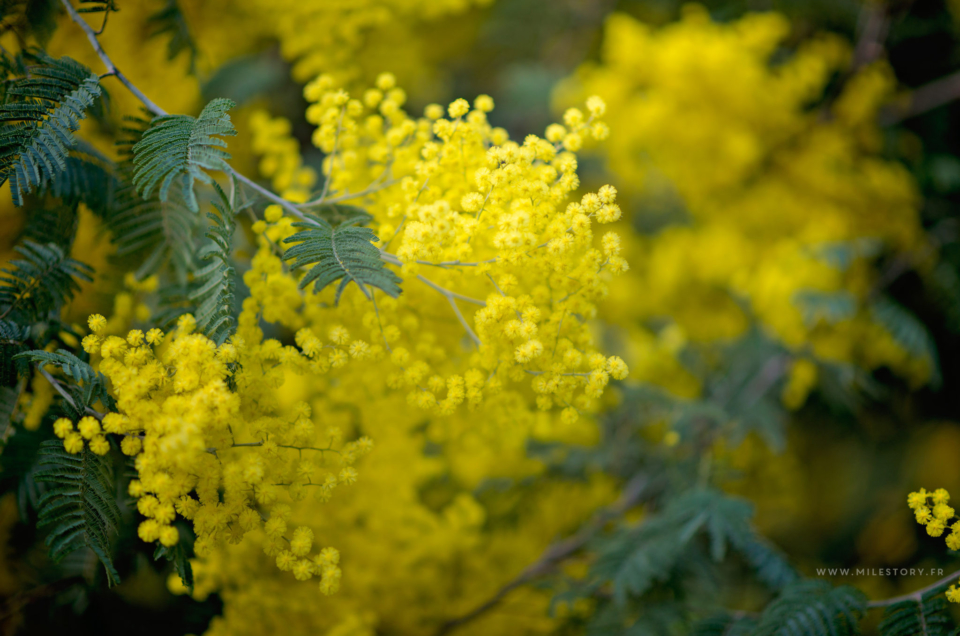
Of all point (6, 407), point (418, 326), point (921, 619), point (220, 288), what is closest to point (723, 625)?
point (921, 619)

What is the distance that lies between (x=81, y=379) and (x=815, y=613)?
5.31 feet

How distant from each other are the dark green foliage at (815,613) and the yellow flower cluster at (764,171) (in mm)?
964

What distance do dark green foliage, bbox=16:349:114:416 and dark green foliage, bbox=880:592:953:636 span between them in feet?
5.44

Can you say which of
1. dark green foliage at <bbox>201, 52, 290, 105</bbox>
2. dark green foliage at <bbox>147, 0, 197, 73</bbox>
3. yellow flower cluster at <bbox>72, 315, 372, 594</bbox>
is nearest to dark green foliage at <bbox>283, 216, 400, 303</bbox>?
yellow flower cluster at <bbox>72, 315, 372, 594</bbox>

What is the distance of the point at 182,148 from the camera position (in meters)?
0.98

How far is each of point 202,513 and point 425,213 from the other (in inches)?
25.0

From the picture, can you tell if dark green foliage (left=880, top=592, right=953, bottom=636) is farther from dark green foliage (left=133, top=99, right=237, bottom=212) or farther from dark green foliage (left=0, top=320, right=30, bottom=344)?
dark green foliage (left=0, top=320, right=30, bottom=344)

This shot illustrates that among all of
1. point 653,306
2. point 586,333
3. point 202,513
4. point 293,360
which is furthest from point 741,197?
point 202,513

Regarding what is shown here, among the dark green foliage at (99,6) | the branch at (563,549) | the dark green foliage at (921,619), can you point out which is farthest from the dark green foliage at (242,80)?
the dark green foliage at (921,619)

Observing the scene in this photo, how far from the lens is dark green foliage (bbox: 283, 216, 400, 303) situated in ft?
3.02

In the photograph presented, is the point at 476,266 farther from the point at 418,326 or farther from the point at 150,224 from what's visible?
the point at 150,224

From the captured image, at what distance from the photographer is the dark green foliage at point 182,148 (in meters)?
0.94

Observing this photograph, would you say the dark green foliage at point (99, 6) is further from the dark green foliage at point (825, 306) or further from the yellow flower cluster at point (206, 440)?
the dark green foliage at point (825, 306)

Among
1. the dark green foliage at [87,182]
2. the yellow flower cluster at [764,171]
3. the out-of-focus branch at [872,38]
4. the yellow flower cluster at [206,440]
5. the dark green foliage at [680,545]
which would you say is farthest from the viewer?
the out-of-focus branch at [872,38]
